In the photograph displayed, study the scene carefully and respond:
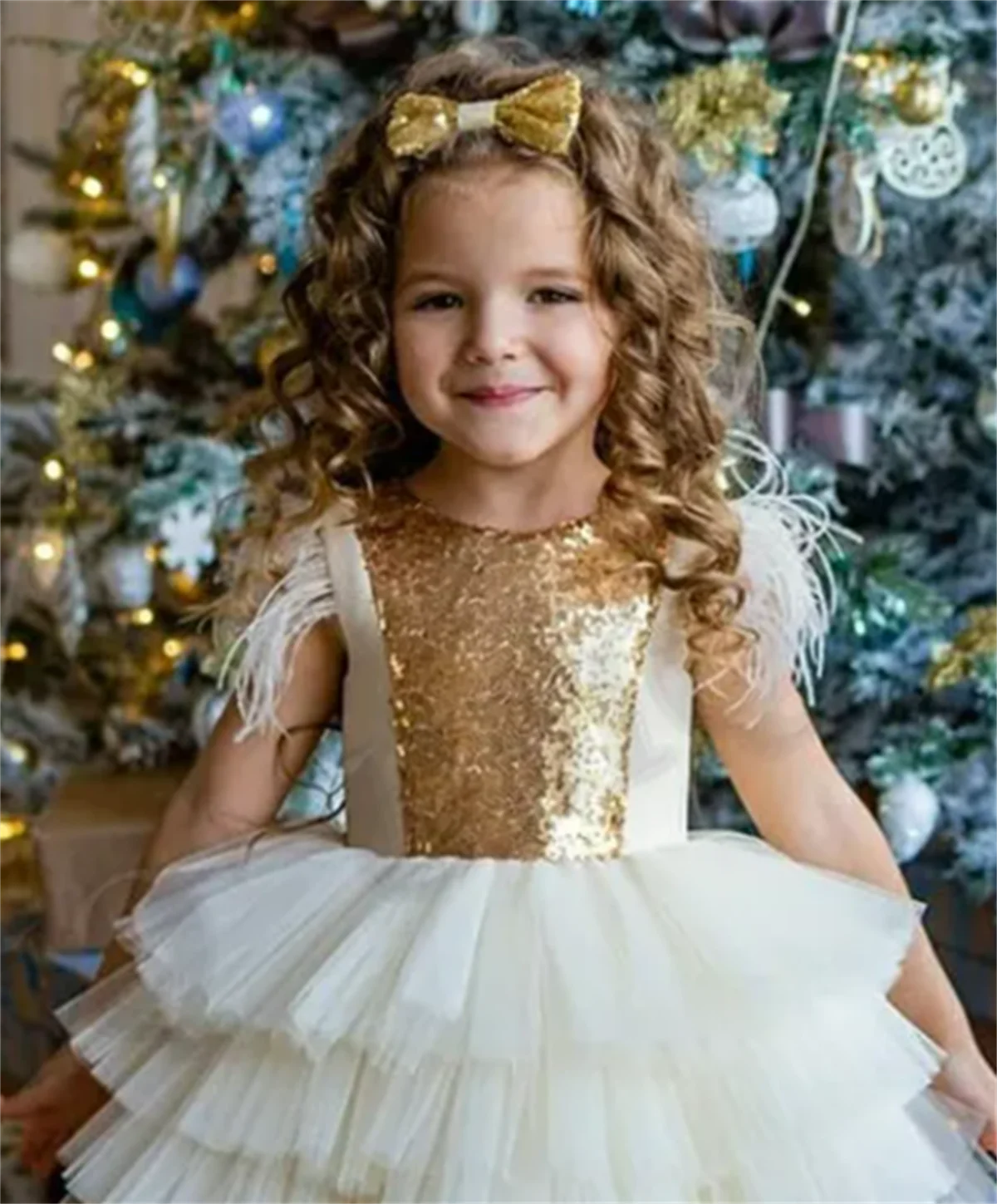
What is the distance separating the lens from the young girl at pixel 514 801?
802 mm

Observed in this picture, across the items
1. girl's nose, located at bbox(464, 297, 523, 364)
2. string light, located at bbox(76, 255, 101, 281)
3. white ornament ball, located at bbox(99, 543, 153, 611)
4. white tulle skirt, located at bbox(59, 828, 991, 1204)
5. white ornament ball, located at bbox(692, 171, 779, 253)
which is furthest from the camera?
string light, located at bbox(76, 255, 101, 281)

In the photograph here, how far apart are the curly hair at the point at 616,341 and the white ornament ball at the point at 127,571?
730 mm

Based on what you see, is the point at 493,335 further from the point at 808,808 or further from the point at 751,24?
the point at 751,24

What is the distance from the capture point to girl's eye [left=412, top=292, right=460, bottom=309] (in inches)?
36.1

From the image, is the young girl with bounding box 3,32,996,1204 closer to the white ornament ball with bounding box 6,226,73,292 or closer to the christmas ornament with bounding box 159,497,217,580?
the christmas ornament with bounding box 159,497,217,580

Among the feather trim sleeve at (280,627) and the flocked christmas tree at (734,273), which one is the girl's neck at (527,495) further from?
the flocked christmas tree at (734,273)

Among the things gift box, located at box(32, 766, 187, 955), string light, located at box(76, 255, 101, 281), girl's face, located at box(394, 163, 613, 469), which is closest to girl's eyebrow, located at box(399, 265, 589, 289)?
girl's face, located at box(394, 163, 613, 469)

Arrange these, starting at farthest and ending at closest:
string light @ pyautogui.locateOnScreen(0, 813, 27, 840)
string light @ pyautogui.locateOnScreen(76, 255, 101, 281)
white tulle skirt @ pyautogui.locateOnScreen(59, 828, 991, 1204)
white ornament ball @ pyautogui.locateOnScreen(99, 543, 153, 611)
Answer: string light @ pyautogui.locateOnScreen(0, 813, 27, 840), string light @ pyautogui.locateOnScreen(76, 255, 101, 281), white ornament ball @ pyautogui.locateOnScreen(99, 543, 153, 611), white tulle skirt @ pyautogui.locateOnScreen(59, 828, 991, 1204)

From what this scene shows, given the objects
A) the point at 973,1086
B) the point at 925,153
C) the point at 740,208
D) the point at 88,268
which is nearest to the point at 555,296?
the point at 973,1086

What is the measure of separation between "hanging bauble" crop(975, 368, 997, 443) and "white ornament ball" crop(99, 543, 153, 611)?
0.72m

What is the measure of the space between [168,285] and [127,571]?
263mm

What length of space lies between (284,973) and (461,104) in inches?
16.3

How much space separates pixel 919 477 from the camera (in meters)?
1.64

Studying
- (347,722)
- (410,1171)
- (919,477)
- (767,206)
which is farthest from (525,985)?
(919,477)
